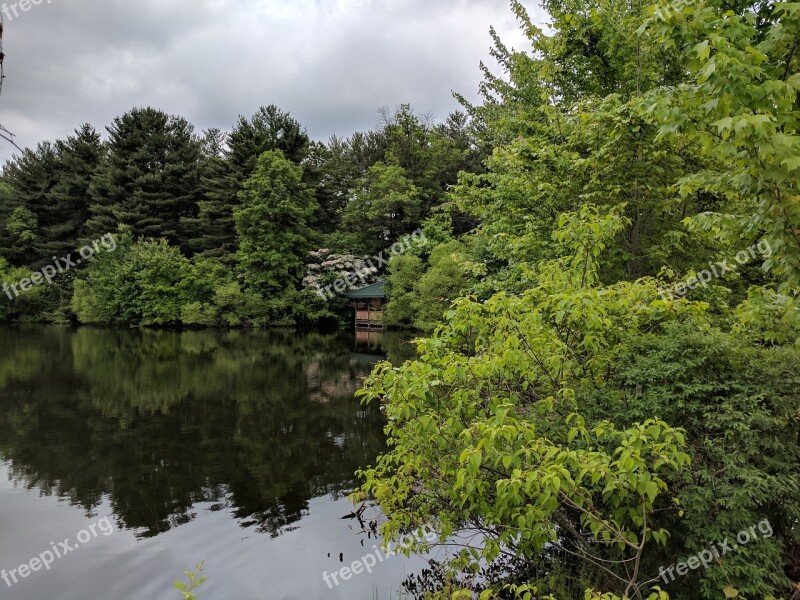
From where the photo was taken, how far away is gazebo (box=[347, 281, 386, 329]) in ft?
95.8

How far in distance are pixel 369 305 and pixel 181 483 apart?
76.8ft

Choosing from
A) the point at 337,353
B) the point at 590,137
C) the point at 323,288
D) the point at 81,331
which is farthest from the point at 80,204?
the point at 590,137

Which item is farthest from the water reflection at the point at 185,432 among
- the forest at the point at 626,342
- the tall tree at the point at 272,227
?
the tall tree at the point at 272,227

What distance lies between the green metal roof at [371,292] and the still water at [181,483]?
13.1m

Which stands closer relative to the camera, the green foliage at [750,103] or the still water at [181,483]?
the green foliage at [750,103]

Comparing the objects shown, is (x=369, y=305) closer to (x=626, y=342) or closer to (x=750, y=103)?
(x=626, y=342)

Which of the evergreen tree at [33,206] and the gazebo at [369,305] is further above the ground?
the evergreen tree at [33,206]

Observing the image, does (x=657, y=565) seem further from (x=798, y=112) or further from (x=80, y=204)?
(x=80, y=204)

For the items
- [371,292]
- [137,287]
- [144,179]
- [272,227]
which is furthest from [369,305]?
[144,179]

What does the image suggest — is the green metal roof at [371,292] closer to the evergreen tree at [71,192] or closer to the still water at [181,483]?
the still water at [181,483]

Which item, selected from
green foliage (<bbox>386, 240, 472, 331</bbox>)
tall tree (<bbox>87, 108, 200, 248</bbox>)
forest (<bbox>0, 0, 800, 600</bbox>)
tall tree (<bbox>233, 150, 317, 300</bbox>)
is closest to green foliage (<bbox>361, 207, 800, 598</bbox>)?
forest (<bbox>0, 0, 800, 600</bbox>)

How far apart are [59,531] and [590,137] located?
791 centimetres

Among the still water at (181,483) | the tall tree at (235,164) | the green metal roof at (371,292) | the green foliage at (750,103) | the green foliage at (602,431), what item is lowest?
the still water at (181,483)

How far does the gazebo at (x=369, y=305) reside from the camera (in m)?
29.2
